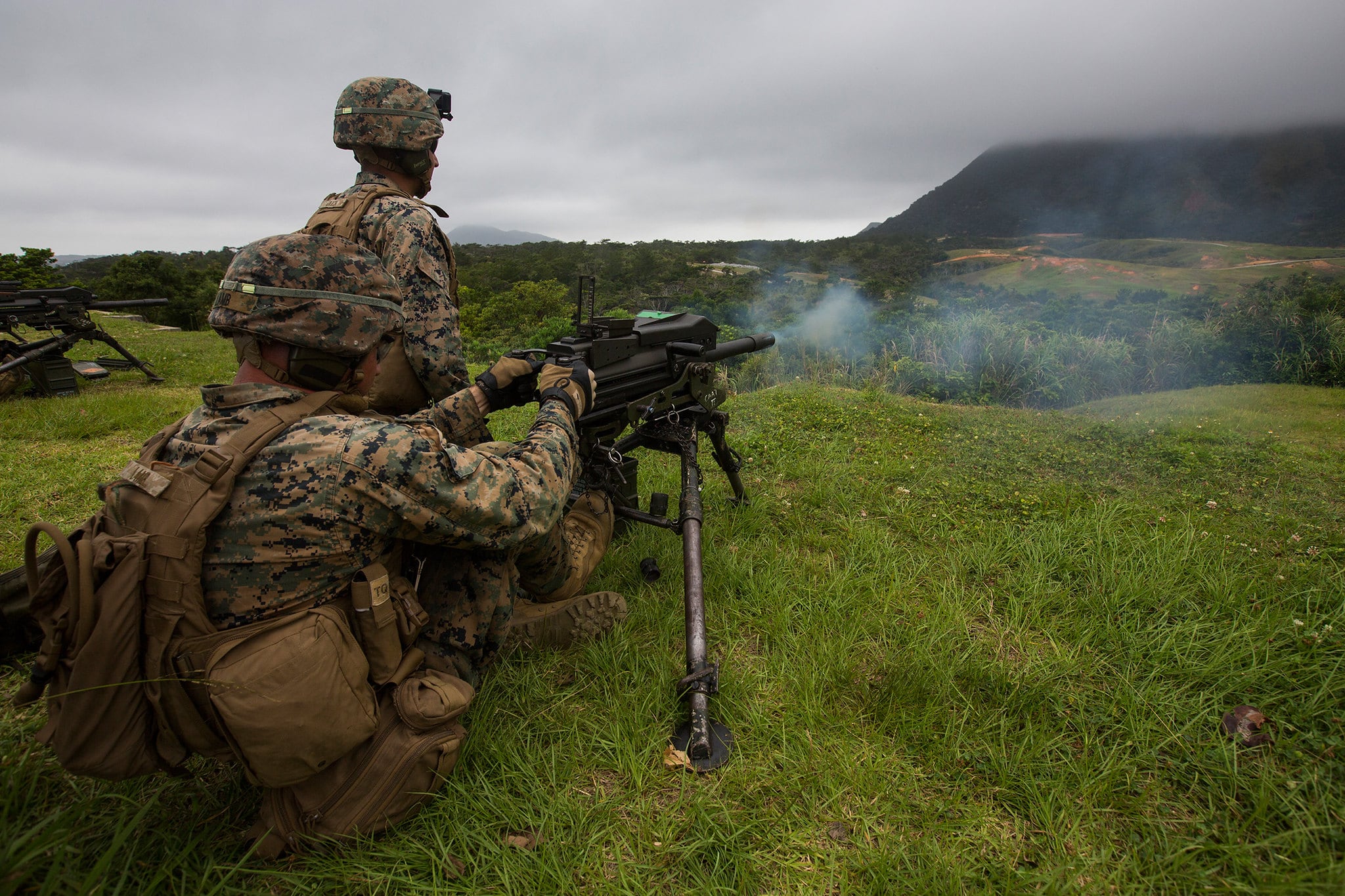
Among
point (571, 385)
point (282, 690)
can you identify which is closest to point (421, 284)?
point (571, 385)

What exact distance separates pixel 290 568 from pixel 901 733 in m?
2.33

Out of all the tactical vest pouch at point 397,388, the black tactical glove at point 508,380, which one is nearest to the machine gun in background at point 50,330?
the tactical vest pouch at point 397,388

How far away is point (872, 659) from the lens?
288 cm

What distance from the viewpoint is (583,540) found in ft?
10.7

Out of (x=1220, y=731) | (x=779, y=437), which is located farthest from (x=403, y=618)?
(x=779, y=437)

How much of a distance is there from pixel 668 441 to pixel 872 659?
5.53 feet

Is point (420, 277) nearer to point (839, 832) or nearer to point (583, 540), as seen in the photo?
point (583, 540)

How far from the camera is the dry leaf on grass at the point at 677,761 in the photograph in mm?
2328

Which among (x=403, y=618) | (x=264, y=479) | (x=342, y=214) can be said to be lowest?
(x=403, y=618)

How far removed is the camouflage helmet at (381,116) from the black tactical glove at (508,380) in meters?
1.41

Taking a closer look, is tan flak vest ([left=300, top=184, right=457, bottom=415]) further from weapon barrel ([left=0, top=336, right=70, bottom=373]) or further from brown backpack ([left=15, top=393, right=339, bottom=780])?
weapon barrel ([left=0, top=336, right=70, bottom=373])

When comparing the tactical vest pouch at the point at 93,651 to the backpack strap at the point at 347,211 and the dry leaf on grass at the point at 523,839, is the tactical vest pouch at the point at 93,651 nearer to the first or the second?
the dry leaf on grass at the point at 523,839

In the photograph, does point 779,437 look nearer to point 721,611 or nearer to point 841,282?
point 721,611

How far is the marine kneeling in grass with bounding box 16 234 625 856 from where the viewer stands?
1.59 metres
